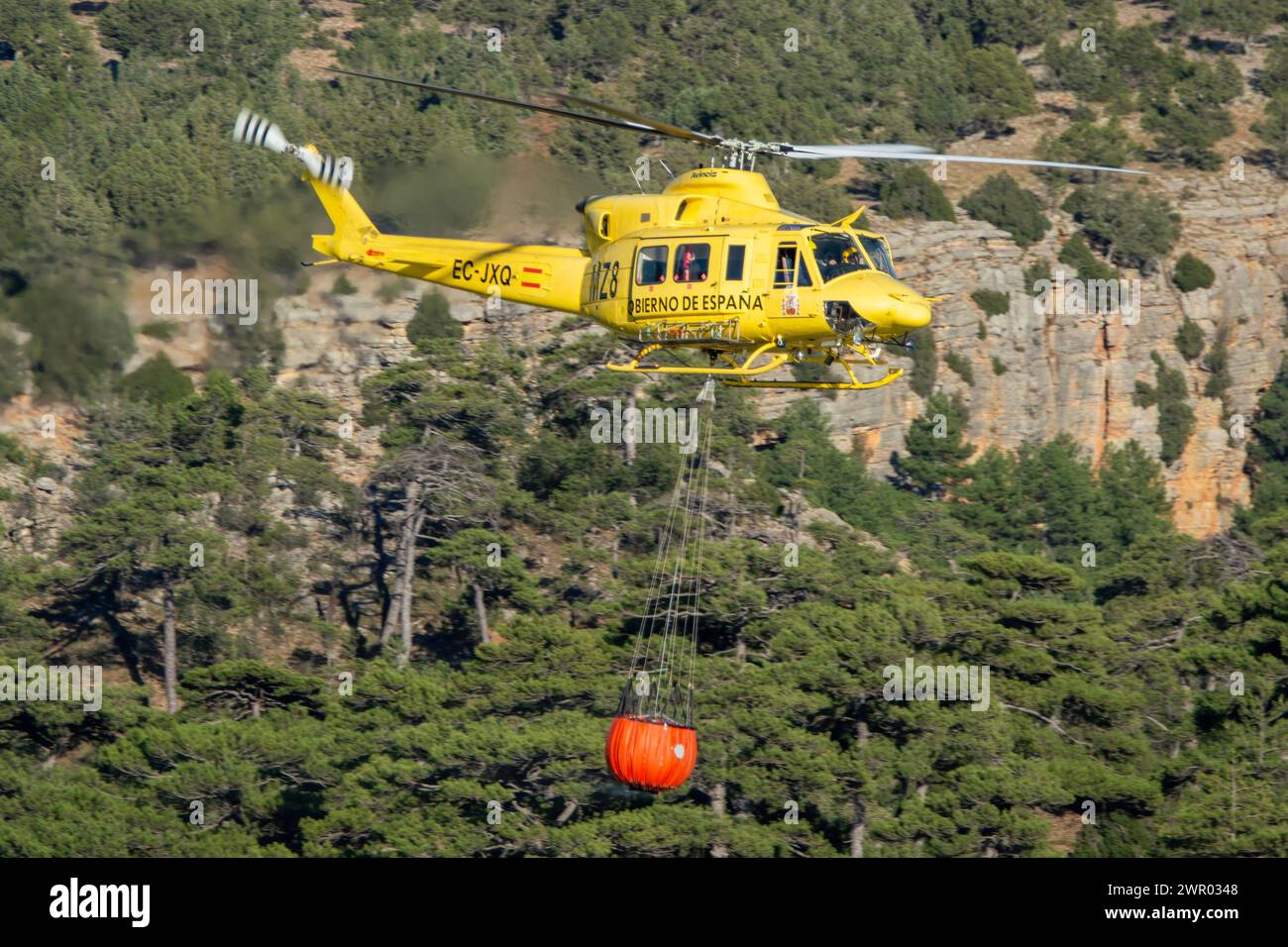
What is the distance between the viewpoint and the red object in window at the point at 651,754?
3022cm

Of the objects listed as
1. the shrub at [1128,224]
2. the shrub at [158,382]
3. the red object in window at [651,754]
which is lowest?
the red object in window at [651,754]

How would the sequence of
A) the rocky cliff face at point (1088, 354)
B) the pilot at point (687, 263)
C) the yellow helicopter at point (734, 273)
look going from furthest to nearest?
the rocky cliff face at point (1088, 354)
the pilot at point (687, 263)
the yellow helicopter at point (734, 273)

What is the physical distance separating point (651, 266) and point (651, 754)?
21.7ft

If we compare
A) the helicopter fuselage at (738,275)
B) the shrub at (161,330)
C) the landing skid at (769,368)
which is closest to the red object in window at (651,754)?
the landing skid at (769,368)

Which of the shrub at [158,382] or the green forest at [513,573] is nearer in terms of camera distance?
the green forest at [513,573]

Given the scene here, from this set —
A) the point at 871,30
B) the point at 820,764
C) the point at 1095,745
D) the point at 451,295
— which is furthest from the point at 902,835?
the point at 871,30

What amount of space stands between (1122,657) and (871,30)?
67505mm

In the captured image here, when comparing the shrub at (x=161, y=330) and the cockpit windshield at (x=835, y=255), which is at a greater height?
the shrub at (x=161, y=330)

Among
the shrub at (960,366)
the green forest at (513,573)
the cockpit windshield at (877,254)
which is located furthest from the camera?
the shrub at (960,366)

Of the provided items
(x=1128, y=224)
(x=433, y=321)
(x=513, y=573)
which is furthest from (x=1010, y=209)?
(x=513, y=573)

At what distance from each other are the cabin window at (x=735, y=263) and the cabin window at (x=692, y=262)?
1.00 feet

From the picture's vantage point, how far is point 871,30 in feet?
382

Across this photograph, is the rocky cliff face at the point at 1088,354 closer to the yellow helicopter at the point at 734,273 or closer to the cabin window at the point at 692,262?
the yellow helicopter at the point at 734,273
